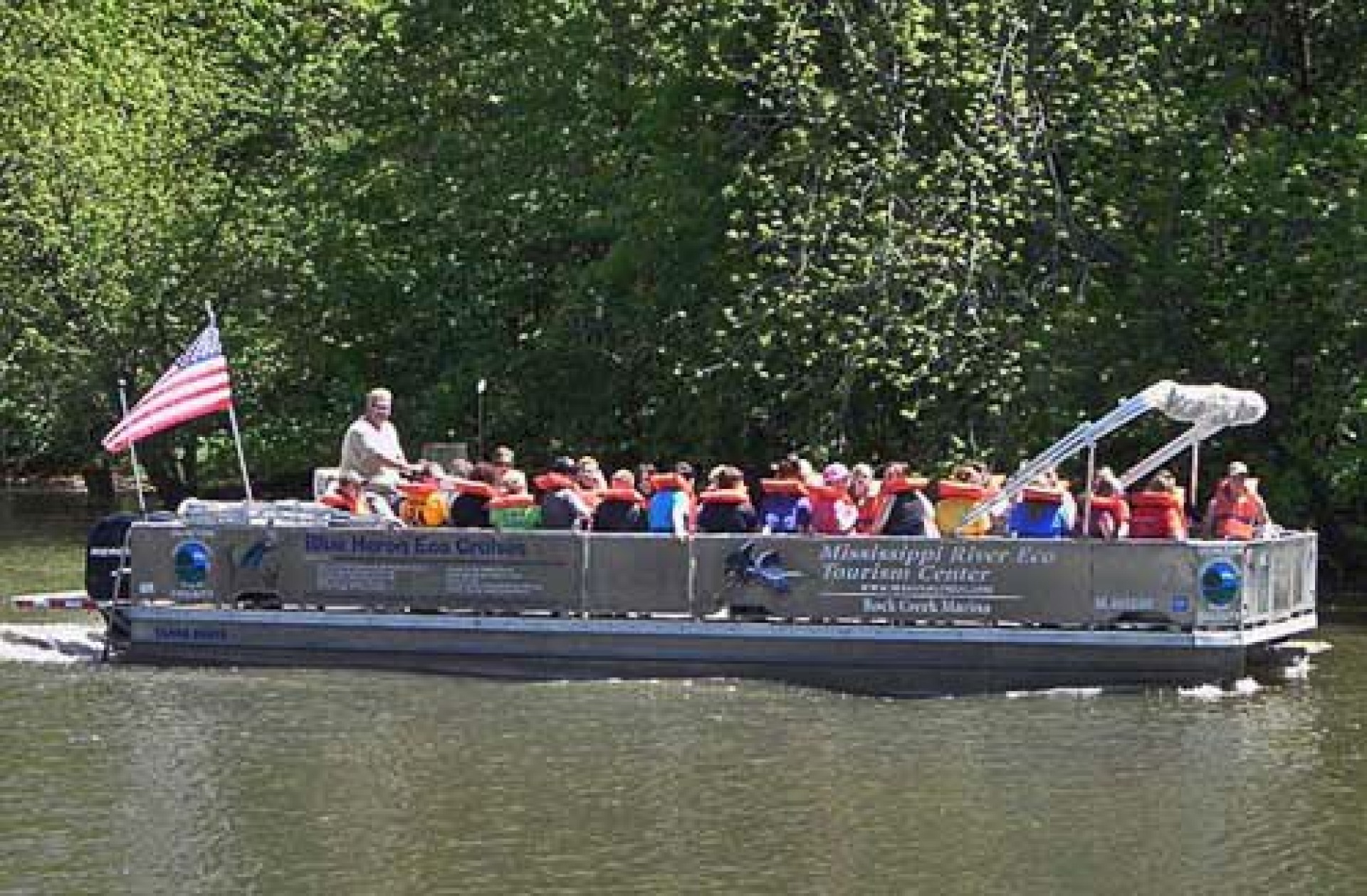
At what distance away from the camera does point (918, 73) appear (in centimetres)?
3175

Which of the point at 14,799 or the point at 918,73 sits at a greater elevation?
the point at 918,73

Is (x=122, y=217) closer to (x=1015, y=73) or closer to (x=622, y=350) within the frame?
(x=622, y=350)

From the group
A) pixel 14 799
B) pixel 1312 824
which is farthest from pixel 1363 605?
pixel 14 799

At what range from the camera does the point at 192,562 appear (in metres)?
22.8

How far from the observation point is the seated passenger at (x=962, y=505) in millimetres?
22250

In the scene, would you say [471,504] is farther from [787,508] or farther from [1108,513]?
[1108,513]

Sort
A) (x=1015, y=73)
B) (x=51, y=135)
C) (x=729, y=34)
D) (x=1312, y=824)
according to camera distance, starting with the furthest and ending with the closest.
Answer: (x=51, y=135) < (x=729, y=34) < (x=1015, y=73) < (x=1312, y=824)

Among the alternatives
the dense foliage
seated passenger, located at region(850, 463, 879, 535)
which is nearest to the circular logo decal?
seated passenger, located at region(850, 463, 879, 535)

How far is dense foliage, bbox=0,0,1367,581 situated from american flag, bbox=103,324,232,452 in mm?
9432

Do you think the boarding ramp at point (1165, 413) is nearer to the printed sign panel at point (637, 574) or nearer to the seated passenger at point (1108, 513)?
the seated passenger at point (1108, 513)

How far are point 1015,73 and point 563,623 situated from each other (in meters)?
11.8

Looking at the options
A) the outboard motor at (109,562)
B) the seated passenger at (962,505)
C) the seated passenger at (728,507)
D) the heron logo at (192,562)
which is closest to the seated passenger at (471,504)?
the seated passenger at (728,507)

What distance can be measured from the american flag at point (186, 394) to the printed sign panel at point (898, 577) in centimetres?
434

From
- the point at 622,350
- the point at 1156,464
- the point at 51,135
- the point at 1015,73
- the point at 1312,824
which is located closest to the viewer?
the point at 1312,824
